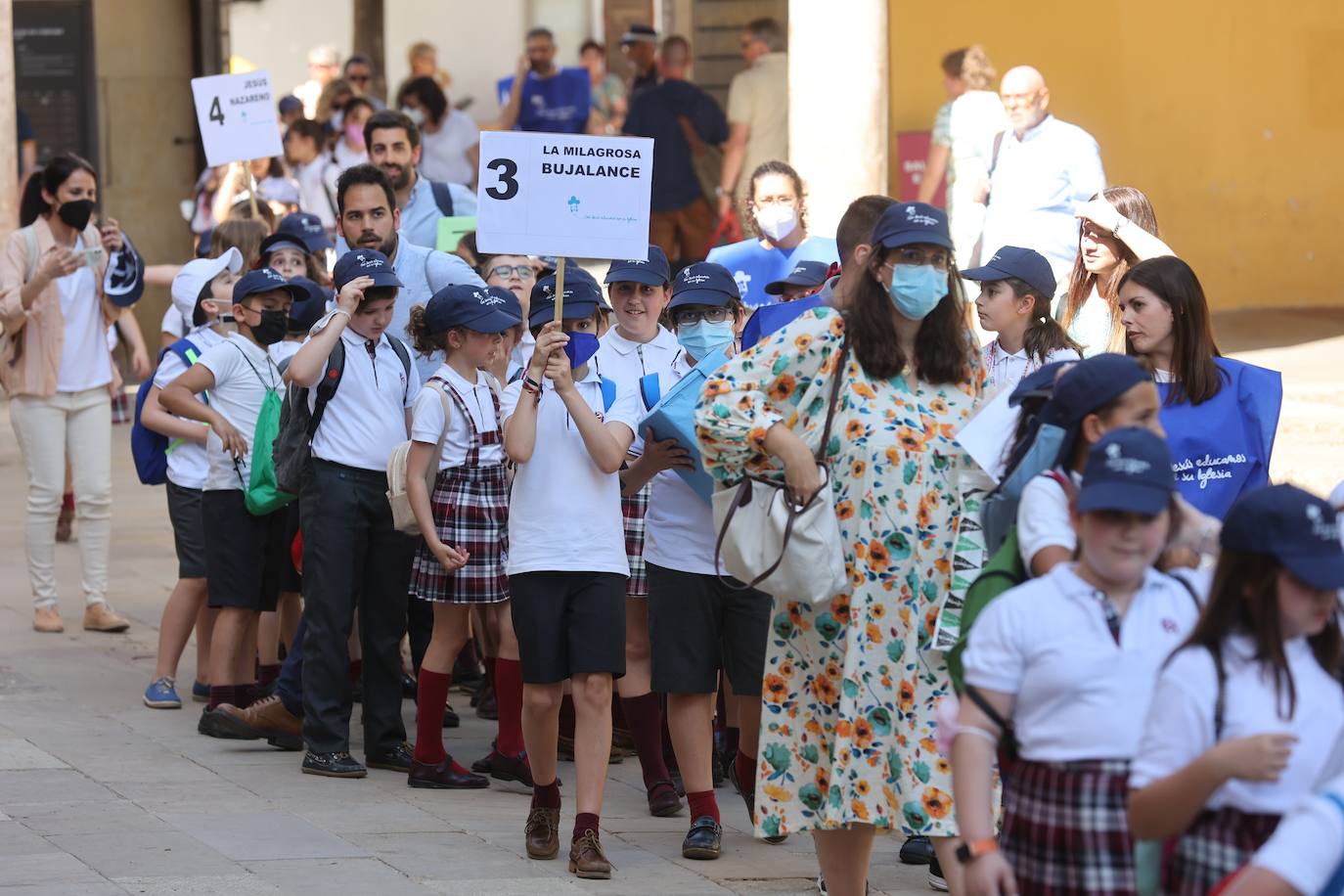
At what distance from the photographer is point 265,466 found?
8094 millimetres

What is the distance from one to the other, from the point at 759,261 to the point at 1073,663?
544cm

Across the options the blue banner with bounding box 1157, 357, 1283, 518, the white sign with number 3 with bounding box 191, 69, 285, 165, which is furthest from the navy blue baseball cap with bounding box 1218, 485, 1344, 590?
the white sign with number 3 with bounding box 191, 69, 285, 165

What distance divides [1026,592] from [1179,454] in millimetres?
2220

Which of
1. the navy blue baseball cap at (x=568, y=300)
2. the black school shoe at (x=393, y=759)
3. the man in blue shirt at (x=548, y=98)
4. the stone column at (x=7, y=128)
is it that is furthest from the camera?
the man in blue shirt at (x=548, y=98)

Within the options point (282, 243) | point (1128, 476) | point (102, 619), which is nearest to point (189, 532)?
point (282, 243)

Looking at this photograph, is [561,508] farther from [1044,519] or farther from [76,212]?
[76,212]

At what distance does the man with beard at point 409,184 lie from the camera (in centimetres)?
930

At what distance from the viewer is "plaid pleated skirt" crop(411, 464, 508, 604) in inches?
293

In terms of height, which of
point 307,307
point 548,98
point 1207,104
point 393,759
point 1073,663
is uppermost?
point 548,98

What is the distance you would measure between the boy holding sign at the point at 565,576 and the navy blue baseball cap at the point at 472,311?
0.76 m

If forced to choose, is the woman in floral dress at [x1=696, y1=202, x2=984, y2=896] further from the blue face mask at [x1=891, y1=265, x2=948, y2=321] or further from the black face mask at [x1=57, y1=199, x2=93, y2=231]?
the black face mask at [x1=57, y1=199, x2=93, y2=231]

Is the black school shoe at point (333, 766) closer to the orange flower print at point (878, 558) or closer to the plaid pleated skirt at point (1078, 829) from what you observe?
the orange flower print at point (878, 558)

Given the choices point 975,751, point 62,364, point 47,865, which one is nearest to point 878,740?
point 975,751

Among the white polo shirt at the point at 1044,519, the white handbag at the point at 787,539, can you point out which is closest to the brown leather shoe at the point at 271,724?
the white handbag at the point at 787,539
